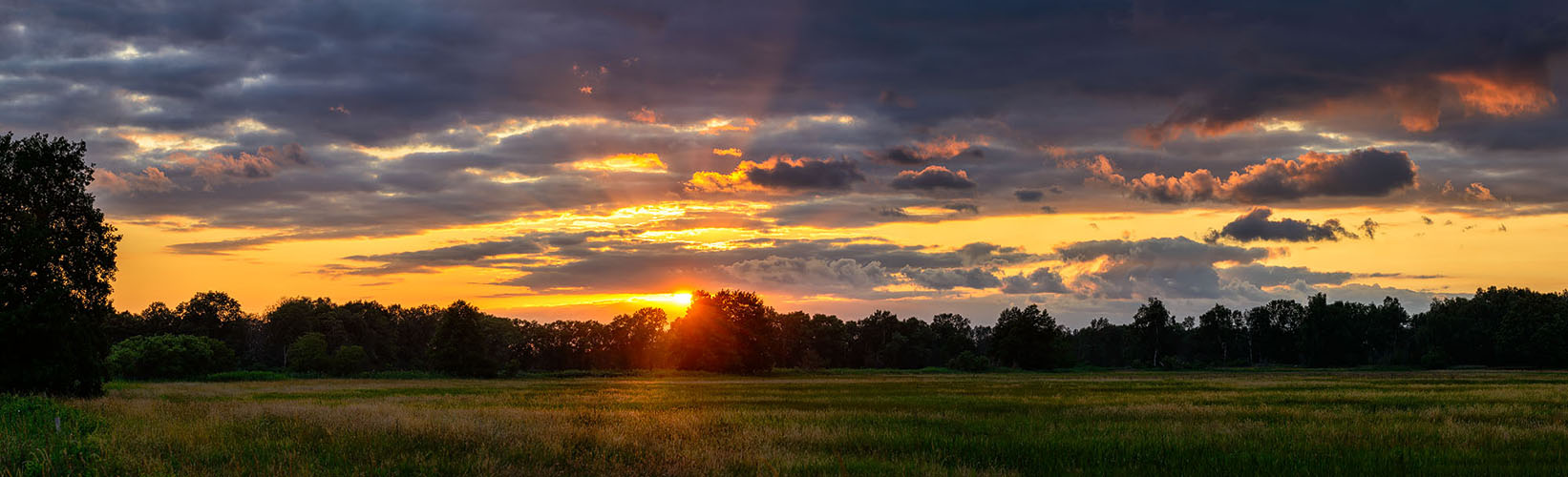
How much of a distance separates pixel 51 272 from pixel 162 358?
63200 millimetres

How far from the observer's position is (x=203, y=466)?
17.2 metres

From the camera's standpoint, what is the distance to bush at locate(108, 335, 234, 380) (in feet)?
308

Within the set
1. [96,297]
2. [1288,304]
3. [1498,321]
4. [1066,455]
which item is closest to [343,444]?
[1066,455]

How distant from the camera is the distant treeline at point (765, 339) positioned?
11256cm

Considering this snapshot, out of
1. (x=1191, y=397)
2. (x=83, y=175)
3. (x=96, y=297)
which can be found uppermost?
(x=83, y=175)

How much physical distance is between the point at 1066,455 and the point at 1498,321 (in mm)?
184532

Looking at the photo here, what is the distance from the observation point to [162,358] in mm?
95562

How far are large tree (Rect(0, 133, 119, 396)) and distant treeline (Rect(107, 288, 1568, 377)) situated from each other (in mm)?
60670

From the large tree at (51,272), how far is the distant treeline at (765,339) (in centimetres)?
6067

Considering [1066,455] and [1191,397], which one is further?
[1191,397]

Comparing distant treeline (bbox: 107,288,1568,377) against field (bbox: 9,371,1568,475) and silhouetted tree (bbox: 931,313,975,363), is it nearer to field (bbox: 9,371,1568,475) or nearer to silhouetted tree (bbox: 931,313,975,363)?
silhouetted tree (bbox: 931,313,975,363)

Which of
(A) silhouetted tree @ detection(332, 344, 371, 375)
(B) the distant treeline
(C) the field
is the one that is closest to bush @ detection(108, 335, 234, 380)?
(B) the distant treeline

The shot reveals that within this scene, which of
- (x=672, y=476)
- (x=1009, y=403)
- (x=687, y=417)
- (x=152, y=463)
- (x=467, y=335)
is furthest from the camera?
(x=467, y=335)

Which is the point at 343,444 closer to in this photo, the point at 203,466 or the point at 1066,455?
the point at 203,466
